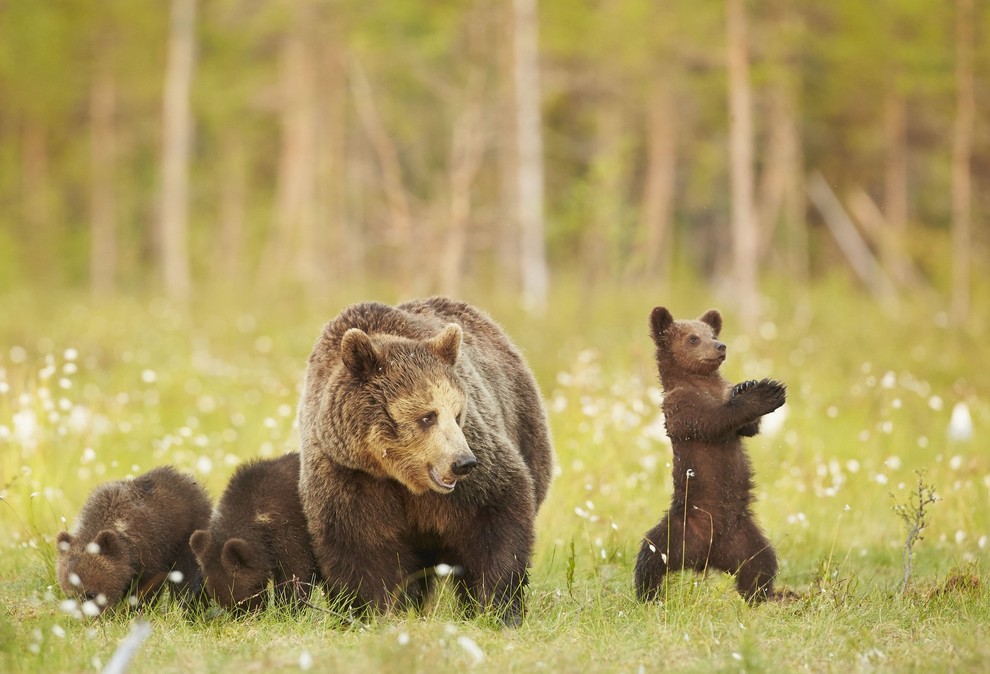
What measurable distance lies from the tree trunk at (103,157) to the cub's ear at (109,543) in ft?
82.7

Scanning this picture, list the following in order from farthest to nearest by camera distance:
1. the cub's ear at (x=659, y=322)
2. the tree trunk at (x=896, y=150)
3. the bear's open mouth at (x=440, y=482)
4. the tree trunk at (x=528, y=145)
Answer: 1. the tree trunk at (x=896, y=150)
2. the tree trunk at (x=528, y=145)
3. the cub's ear at (x=659, y=322)
4. the bear's open mouth at (x=440, y=482)

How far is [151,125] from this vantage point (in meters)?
36.4

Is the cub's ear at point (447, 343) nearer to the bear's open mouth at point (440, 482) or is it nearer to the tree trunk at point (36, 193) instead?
the bear's open mouth at point (440, 482)

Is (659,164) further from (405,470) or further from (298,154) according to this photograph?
(405,470)

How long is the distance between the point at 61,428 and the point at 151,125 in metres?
29.9

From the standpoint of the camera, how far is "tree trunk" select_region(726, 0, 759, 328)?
712 inches

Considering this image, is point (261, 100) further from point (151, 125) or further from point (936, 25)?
point (936, 25)

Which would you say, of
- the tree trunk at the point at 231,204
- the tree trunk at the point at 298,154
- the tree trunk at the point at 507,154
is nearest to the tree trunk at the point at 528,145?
the tree trunk at the point at 507,154

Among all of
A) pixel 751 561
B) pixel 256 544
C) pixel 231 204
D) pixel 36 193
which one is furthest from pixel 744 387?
pixel 231 204

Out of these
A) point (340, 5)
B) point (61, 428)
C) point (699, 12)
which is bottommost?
point (61, 428)

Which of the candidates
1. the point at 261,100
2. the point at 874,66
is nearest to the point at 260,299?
the point at 261,100

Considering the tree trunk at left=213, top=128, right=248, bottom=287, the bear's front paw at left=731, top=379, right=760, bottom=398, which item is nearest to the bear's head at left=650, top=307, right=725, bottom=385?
the bear's front paw at left=731, top=379, right=760, bottom=398

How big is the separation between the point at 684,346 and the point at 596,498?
245 centimetres

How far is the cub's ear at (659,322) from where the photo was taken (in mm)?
6070
